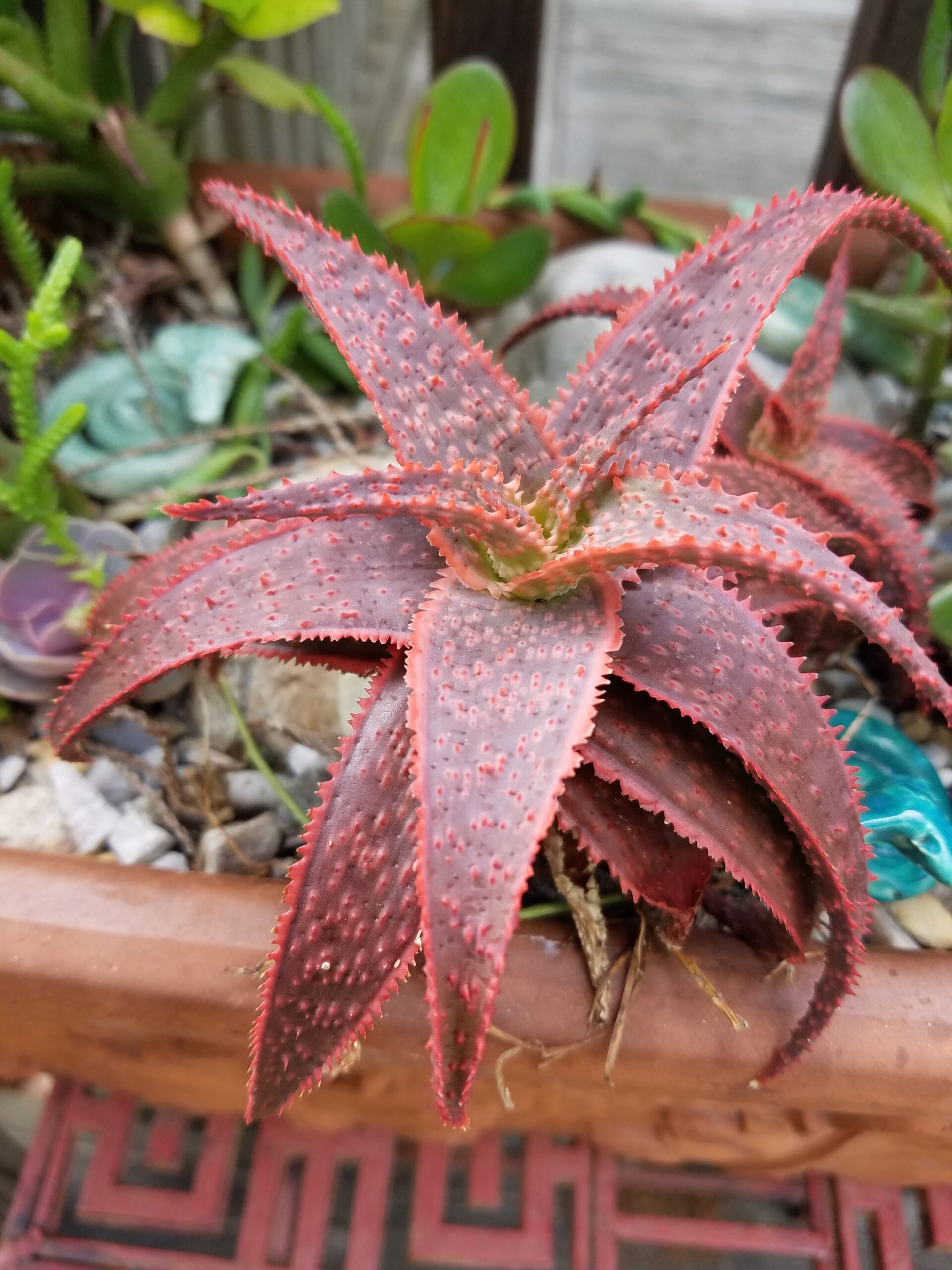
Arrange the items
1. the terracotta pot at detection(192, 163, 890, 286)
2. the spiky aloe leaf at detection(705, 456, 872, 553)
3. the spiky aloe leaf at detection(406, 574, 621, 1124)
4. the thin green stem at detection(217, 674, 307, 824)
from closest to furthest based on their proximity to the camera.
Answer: the spiky aloe leaf at detection(406, 574, 621, 1124) → the spiky aloe leaf at detection(705, 456, 872, 553) → the thin green stem at detection(217, 674, 307, 824) → the terracotta pot at detection(192, 163, 890, 286)

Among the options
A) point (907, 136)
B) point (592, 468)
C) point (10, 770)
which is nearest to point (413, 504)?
point (592, 468)

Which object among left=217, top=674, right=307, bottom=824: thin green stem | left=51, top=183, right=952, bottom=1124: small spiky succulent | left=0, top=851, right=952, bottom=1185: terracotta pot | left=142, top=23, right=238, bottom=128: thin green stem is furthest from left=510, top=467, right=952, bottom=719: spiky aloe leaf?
left=142, top=23, right=238, bottom=128: thin green stem

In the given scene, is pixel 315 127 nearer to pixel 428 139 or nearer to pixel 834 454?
pixel 428 139

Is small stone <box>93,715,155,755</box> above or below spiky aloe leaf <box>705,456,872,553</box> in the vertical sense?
below

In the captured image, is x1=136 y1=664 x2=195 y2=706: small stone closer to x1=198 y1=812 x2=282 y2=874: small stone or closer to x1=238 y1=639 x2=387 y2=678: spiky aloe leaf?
x1=198 y1=812 x2=282 y2=874: small stone

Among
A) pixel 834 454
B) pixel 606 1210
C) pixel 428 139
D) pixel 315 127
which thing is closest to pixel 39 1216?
pixel 606 1210

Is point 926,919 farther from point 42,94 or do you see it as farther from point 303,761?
point 42,94
